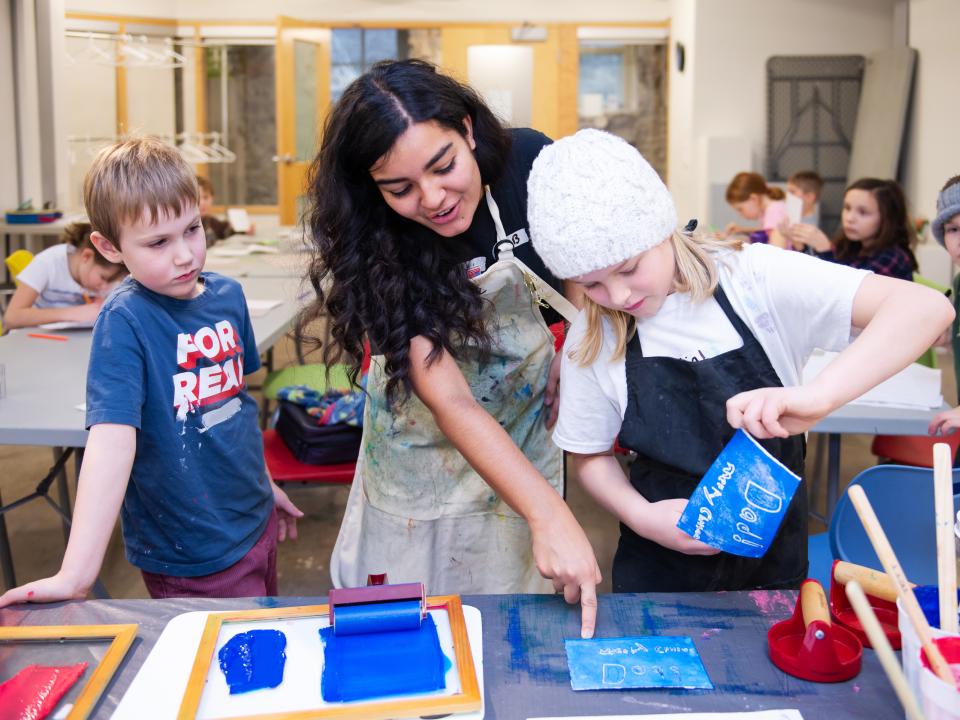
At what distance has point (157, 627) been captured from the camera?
4.06ft

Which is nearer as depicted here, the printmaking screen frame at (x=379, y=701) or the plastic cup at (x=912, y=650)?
the plastic cup at (x=912, y=650)

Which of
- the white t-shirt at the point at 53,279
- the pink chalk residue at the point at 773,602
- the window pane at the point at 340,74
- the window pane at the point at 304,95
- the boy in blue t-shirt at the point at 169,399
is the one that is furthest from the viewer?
the window pane at the point at 340,74

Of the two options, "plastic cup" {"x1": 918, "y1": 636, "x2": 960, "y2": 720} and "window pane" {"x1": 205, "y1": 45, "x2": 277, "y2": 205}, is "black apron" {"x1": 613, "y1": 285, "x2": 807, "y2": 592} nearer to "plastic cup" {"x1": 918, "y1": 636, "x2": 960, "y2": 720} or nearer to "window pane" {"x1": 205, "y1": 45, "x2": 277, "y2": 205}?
"plastic cup" {"x1": 918, "y1": 636, "x2": 960, "y2": 720}

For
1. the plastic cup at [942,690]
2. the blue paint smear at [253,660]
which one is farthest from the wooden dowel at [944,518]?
the blue paint smear at [253,660]

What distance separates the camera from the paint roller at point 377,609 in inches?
46.0

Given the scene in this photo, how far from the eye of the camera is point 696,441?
4.69 feet

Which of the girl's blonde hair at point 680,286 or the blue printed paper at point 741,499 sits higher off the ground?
the girl's blonde hair at point 680,286

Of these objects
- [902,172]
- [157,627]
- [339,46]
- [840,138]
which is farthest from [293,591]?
[339,46]

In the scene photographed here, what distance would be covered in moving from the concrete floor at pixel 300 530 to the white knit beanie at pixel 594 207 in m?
1.88

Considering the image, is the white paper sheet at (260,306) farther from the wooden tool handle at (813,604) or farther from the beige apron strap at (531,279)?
Answer: the wooden tool handle at (813,604)

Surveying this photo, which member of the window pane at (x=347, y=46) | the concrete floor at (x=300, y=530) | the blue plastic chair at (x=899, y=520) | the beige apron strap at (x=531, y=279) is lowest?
the concrete floor at (x=300, y=530)

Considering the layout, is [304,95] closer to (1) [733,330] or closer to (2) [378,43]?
(2) [378,43]

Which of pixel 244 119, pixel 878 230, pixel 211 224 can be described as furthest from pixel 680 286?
pixel 244 119

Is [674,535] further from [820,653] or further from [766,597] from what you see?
[820,653]
